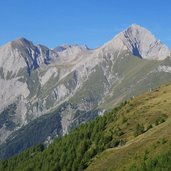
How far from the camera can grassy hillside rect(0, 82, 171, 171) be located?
2931 inches

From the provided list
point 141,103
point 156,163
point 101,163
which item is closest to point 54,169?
point 101,163

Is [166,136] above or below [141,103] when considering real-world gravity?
below

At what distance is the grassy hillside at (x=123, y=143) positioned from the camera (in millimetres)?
74438

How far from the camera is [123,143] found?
356 ft

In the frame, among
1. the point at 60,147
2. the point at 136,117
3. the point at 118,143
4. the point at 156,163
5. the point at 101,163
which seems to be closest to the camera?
the point at 156,163

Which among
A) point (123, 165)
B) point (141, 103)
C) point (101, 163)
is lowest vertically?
point (123, 165)

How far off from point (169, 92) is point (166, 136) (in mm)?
70620

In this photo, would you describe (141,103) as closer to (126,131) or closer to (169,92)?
(169,92)

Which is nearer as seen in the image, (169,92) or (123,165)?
(123,165)

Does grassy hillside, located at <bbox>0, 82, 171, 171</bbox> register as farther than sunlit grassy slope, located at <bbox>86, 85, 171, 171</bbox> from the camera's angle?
Yes

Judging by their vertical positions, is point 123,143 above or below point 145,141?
above

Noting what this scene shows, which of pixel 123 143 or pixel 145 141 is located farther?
pixel 123 143

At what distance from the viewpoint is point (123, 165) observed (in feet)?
257

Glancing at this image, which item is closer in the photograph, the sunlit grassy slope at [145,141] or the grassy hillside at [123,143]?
the sunlit grassy slope at [145,141]
